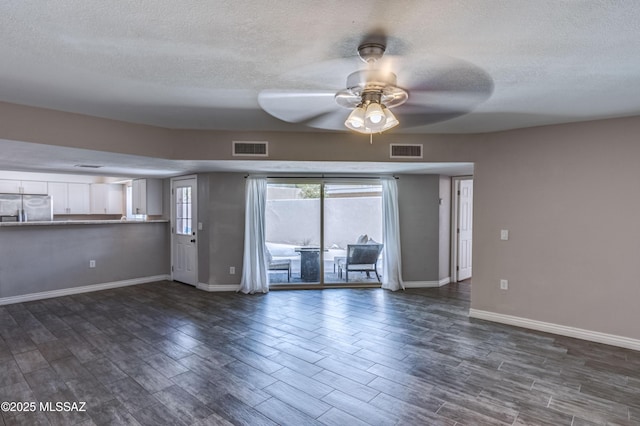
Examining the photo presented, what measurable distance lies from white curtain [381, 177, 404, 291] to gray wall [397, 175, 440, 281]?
0.15 metres

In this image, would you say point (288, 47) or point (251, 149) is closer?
point (288, 47)

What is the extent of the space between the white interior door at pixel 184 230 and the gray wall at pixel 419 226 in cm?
381

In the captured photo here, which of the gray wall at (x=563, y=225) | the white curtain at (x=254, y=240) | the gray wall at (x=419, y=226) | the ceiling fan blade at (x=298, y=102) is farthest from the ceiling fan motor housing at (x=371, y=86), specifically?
the gray wall at (x=419, y=226)

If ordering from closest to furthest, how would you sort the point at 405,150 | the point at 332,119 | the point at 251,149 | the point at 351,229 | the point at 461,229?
the point at 332,119 < the point at 251,149 < the point at 405,150 < the point at 351,229 < the point at 461,229

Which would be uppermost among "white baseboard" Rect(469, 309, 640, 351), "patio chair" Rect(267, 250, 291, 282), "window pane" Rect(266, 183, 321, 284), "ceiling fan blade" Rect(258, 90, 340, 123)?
"ceiling fan blade" Rect(258, 90, 340, 123)

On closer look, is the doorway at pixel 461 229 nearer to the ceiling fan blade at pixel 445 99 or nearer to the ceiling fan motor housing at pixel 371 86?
the ceiling fan blade at pixel 445 99

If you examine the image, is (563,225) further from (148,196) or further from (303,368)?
(148,196)

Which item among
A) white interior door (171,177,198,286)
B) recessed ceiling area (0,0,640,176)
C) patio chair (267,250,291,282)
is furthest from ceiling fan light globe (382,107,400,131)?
white interior door (171,177,198,286)

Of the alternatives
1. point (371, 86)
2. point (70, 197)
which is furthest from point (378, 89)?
point (70, 197)

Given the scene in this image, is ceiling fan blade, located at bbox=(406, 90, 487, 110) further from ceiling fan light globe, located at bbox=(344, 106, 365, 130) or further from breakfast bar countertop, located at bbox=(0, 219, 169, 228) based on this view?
breakfast bar countertop, located at bbox=(0, 219, 169, 228)

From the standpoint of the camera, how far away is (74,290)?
18.0 ft

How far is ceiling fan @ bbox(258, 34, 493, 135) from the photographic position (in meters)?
2.06

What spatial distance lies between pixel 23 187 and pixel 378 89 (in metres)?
8.45

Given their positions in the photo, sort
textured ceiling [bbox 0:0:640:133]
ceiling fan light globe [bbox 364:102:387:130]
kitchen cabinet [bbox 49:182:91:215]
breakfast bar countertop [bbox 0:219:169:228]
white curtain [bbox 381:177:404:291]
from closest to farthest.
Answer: textured ceiling [bbox 0:0:640:133]
ceiling fan light globe [bbox 364:102:387:130]
breakfast bar countertop [bbox 0:219:169:228]
white curtain [bbox 381:177:404:291]
kitchen cabinet [bbox 49:182:91:215]
